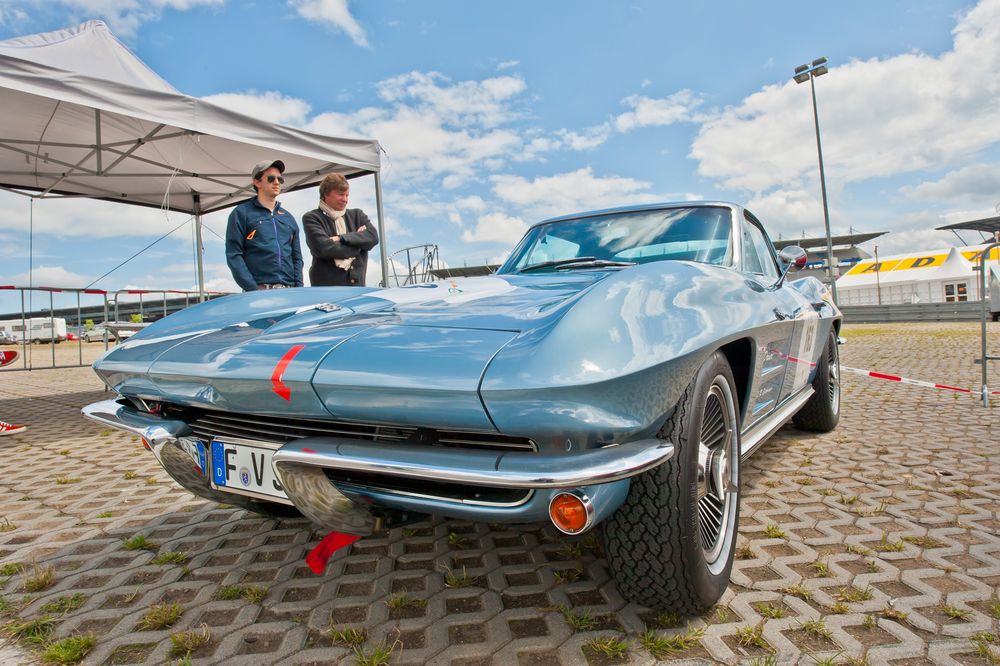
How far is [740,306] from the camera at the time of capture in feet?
6.23

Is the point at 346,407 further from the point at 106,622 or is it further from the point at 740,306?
the point at 740,306

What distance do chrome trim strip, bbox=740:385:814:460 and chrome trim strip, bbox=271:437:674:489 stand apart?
0.86 metres

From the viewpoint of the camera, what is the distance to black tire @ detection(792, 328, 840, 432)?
3.65 metres

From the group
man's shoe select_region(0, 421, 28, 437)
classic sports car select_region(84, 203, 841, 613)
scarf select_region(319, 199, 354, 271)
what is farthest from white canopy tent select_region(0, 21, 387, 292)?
classic sports car select_region(84, 203, 841, 613)

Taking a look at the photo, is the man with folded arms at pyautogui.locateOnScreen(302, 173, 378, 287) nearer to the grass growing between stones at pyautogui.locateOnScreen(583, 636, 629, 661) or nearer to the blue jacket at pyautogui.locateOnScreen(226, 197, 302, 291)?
the blue jacket at pyautogui.locateOnScreen(226, 197, 302, 291)

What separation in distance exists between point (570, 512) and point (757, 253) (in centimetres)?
228

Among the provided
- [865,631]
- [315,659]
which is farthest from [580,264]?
[315,659]

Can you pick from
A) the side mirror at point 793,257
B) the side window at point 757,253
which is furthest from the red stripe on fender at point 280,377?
the side mirror at point 793,257

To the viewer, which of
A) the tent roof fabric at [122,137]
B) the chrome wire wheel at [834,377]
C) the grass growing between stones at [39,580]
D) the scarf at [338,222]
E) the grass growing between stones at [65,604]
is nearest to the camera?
the grass growing between stones at [65,604]

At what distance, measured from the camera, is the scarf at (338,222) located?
4195 mm

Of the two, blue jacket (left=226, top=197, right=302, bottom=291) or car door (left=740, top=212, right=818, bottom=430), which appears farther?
blue jacket (left=226, top=197, right=302, bottom=291)

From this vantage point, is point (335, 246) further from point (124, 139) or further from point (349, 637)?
point (124, 139)

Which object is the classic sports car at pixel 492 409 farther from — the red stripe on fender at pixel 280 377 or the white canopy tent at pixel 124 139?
the white canopy tent at pixel 124 139

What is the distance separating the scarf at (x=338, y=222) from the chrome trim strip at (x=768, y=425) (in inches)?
119
